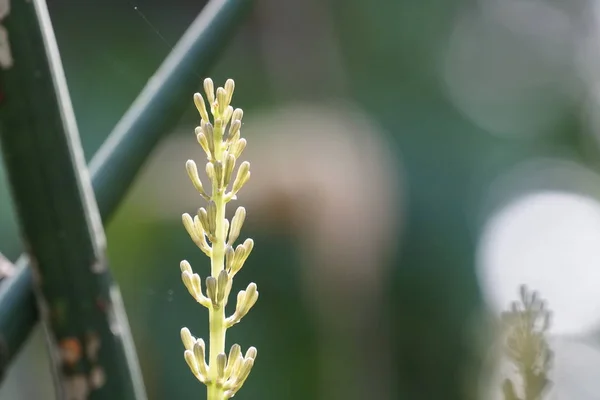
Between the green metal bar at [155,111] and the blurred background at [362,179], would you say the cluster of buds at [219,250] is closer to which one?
the green metal bar at [155,111]

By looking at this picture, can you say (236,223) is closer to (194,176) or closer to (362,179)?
(194,176)

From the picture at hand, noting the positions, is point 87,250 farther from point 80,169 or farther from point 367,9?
point 367,9

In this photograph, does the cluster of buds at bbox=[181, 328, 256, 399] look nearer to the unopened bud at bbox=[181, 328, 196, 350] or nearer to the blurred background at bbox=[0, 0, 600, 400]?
the unopened bud at bbox=[181, 328, 196, 350]

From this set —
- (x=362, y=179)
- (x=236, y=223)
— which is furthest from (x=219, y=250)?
(x=362, y=179)

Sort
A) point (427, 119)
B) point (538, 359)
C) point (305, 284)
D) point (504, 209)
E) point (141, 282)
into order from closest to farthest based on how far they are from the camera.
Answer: point (538, 359) < point (141, 282) < point (305, 284) < point (504, 209) < point (427, 119)

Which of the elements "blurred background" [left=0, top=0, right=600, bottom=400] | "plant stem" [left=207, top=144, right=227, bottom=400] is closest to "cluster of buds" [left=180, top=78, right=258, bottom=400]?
"plant stem" [left=207, top=144, right=227, bottom=400]

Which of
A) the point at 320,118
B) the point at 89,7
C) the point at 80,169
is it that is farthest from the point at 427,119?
the point at 80,169
